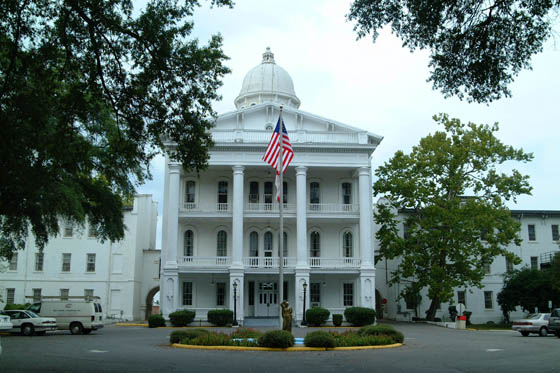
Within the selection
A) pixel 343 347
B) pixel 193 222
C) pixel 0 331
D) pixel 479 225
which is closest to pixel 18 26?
pixel 343 347

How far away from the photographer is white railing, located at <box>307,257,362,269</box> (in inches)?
1494

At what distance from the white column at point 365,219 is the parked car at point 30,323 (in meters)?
19.7

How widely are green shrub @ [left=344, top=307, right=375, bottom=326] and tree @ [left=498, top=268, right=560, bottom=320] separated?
45.0ft

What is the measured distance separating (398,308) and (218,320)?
18014 mm

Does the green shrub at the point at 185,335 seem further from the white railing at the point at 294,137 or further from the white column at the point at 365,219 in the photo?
the white railing at the point at 294,137

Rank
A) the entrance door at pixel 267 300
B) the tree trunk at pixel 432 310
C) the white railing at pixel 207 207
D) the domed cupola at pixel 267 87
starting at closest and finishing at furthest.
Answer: the entrance door at pixel 267 300, the white railing at pixel 207 207, the tree trunk at pixel 432 310, the domed cupola at pixel 267 87

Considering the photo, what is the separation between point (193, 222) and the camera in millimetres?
40156

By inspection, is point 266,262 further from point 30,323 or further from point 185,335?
point 185,335

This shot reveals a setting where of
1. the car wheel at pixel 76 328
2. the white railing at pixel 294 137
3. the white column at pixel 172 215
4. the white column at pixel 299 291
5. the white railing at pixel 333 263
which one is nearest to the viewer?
the car wheel at pixel 76 328

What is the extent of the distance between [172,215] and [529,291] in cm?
2658

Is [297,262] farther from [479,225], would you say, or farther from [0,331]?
[0,331]

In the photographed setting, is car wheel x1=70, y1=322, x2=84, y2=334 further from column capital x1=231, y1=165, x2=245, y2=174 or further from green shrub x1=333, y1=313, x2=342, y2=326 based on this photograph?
green shrub x1=333, y1=313, x2=342, y2=326

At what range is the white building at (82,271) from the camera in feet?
153

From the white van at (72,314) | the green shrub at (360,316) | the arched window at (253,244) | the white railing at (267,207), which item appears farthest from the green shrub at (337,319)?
the white van at (72,314)
